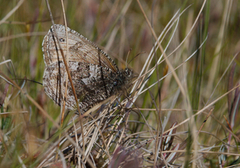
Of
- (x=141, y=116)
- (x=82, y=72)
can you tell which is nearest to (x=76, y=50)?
(x=82, y=72)

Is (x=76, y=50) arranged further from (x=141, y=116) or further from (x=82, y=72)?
(x=141, y=116)

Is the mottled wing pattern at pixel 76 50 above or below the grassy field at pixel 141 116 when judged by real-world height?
above

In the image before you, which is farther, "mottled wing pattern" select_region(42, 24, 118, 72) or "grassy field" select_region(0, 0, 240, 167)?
"mottled wing pattern" select_region(42, 24, 118, 72)

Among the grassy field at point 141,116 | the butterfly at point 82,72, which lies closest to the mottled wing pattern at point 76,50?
the butterfly at point 82,72

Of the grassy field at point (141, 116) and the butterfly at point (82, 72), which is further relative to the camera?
the butterfly at point (82, 72)

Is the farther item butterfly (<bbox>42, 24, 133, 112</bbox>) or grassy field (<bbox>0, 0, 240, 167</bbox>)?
butterfly (<bbox>42, 24, 133, 112</bbox>)

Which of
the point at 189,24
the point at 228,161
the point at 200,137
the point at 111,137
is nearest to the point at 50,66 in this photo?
the point at 111,137

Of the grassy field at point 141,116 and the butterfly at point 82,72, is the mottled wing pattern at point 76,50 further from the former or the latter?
the grassy field at point 141,116

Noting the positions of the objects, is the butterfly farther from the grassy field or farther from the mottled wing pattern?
the grassy field

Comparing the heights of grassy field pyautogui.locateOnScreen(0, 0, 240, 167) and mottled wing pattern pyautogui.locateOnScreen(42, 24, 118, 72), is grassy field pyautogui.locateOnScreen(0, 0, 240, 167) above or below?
below

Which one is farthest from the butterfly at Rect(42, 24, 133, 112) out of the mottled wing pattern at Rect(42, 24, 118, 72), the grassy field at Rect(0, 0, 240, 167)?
the grassy field at Rect(0, 0, 240, 167)
